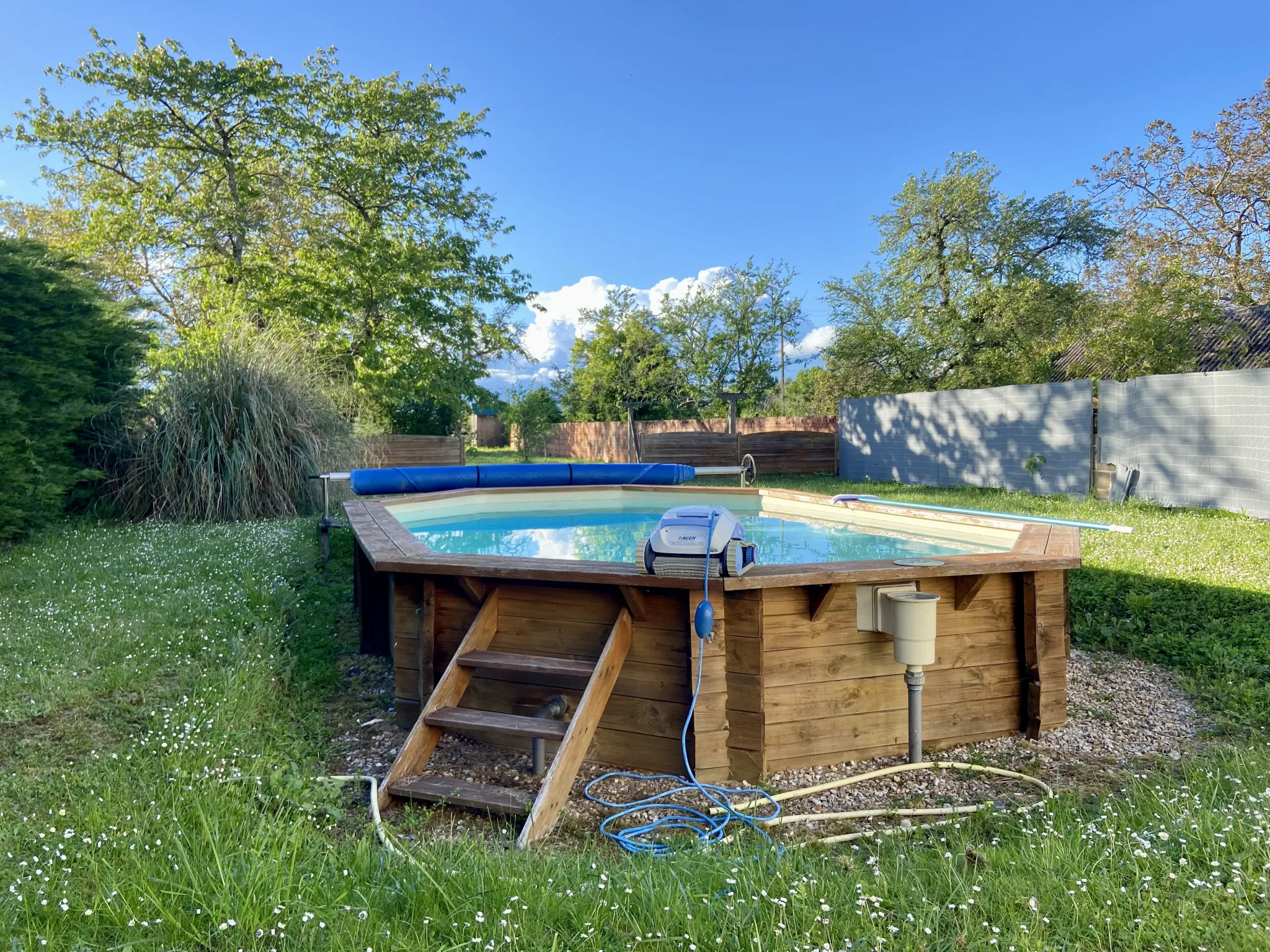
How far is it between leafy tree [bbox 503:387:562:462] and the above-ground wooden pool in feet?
61.6

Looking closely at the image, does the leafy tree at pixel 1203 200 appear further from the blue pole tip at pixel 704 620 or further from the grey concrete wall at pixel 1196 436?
the blue pole tip at pixel 704 620

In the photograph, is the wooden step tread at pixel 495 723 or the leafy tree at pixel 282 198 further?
the leafy tree at pixel 282 198

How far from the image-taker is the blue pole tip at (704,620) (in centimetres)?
245

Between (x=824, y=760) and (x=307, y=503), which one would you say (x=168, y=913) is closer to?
(x=824, y=760)

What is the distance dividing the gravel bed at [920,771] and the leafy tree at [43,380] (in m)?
4.51

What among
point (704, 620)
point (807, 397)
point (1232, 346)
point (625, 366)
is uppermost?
point (625, 366)

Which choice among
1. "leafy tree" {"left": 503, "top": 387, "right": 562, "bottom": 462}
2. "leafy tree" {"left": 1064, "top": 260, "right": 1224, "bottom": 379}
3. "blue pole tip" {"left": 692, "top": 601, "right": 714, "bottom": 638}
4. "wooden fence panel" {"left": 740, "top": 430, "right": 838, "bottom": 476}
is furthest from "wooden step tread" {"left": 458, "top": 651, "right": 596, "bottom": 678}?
"leafy tree" {"left": 503, "top": 387, "right": 562, "bottom": 462}

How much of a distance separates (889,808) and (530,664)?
1.33 meters

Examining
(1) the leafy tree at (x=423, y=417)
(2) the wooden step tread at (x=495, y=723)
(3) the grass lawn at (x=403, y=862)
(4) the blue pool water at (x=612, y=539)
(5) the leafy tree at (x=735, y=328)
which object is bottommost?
(3) the grass lawn at (x=403, y=862)

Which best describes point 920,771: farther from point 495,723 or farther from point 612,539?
point 612,539

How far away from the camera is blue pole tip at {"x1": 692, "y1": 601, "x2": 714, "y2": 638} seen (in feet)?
8.05

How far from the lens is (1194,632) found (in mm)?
4078

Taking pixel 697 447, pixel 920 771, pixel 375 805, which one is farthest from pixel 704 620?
pixel 697 447

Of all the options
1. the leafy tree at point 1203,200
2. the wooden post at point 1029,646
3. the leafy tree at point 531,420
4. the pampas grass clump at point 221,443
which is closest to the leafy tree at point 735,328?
the leafy tree at point 531,420
